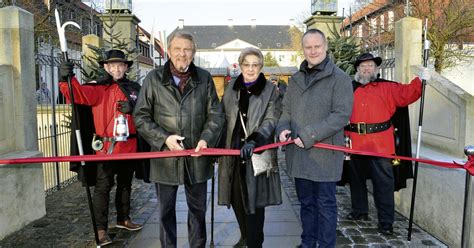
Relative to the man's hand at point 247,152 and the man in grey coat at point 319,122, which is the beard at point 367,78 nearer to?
the man in grey coat at point 319,122

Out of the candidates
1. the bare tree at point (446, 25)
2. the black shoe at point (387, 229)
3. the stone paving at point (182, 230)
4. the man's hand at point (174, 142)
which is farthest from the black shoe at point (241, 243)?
the bare tree at point (446, 25)

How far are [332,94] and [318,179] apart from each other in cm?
80

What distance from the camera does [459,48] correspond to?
2348 centimetres

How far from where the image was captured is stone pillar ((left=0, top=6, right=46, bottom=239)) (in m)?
5.07

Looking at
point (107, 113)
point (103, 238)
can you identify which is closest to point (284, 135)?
point (107, 113)

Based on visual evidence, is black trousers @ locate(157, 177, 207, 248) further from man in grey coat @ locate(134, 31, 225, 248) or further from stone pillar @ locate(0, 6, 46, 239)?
stone pillar @ locate(0, 6, 46, 239)

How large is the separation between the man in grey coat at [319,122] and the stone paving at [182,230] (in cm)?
106

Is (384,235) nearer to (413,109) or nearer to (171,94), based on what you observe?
(413,109)

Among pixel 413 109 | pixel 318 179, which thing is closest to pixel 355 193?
pixel 413 109

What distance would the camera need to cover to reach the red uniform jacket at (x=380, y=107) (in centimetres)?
496

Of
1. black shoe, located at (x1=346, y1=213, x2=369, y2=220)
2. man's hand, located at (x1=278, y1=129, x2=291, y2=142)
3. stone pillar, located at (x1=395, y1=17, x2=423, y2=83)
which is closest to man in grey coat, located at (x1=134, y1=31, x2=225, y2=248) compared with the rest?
man's hand, located at (x1=278, y1=129, x2=291, y2=142)

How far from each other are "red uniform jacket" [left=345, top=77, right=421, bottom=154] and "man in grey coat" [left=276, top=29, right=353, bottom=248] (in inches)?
46.3

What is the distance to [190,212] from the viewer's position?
12.6ft

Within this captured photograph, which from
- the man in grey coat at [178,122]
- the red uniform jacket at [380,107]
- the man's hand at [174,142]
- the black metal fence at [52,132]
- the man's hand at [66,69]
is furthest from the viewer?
the black metal fence at [52,132]
